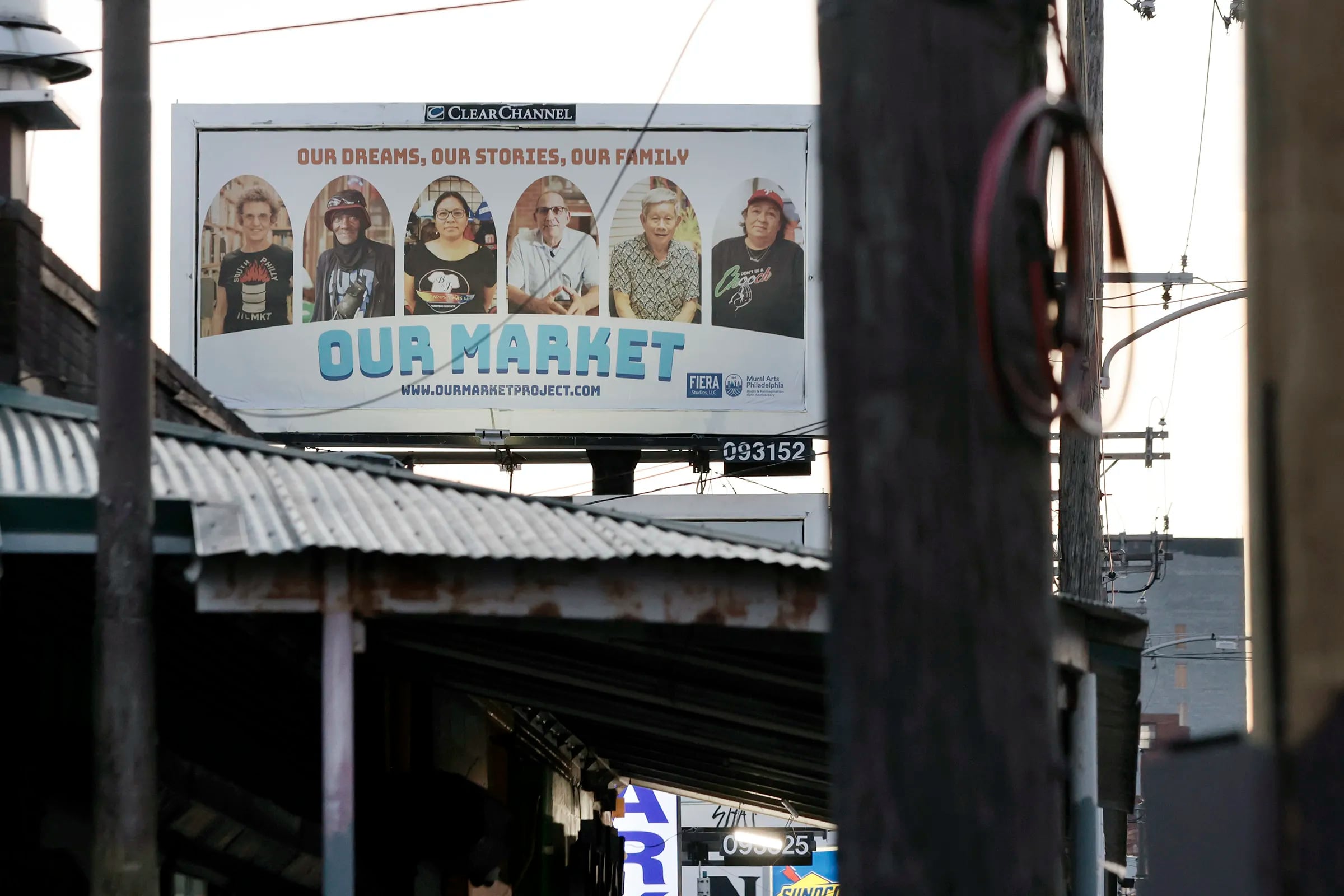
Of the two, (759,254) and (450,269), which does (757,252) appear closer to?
(759,254)

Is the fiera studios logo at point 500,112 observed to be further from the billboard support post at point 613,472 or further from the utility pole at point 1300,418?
the utility pole at point 1300,418

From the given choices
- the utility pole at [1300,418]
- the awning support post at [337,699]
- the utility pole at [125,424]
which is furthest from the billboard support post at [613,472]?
the utility pole at [1300,418]

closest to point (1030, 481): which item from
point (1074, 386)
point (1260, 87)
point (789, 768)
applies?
point (1074, 386)

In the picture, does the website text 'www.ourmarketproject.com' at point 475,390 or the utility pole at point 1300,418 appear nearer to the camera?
the utility pole at point 1300,418

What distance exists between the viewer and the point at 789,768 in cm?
1558

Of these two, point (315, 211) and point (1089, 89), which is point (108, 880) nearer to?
point (1089, 89)

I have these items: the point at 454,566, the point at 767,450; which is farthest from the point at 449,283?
the point at 454,566

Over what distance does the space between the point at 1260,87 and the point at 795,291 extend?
83.1 ft

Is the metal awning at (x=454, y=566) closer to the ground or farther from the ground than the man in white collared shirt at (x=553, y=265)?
closer to the ground

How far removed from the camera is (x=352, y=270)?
91.3 ft

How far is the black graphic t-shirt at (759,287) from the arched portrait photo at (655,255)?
384 millimetres

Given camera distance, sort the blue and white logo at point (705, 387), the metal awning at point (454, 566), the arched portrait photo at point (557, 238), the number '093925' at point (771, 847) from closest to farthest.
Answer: the metal awning at point (454, 566)
the blue and white logo at point (705, 387)
the arched portrait photo at point (557, 238)
the number '093925' at point (771, 847)

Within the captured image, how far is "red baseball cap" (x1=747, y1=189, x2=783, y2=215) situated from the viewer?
2788cm

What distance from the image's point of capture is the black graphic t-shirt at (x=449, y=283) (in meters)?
27.6
